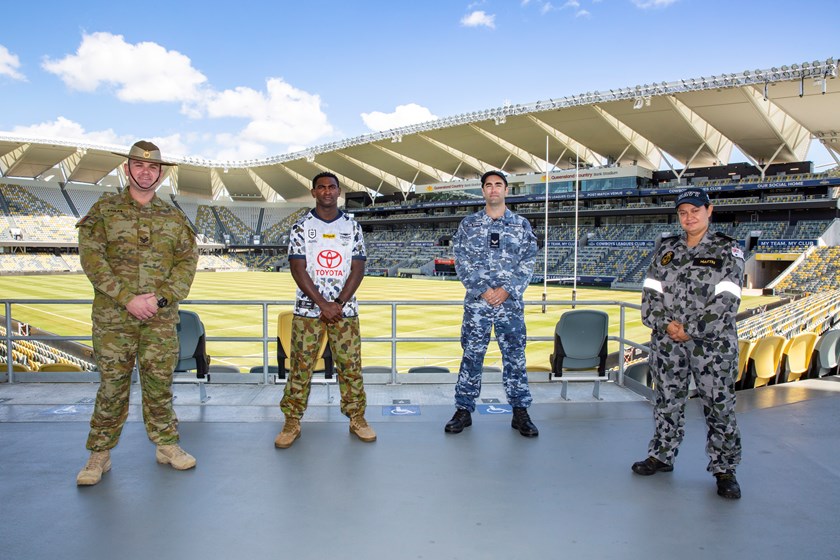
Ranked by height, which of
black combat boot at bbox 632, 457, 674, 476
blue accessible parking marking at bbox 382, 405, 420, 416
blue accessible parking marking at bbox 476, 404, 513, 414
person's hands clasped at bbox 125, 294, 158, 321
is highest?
person's hands clasped at bbox 125, 294, 158, 321

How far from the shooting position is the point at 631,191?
4831 cm

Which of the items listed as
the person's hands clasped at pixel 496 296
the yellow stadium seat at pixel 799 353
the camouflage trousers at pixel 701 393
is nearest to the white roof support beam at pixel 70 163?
the person's hands clasped at pixel 496 296

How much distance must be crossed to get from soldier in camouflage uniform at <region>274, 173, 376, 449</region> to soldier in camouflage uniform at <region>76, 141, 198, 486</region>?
31.4 inches

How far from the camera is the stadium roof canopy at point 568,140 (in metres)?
31.1

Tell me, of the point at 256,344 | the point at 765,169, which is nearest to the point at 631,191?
the point at 765,169

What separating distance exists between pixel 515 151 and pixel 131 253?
4681 centimetres

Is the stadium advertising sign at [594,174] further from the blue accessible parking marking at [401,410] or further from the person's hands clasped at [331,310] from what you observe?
the person's hands clasped at [331,310]

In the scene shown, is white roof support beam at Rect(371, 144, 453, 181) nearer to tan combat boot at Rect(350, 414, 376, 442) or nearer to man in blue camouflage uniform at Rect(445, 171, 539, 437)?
man in blue camouflage uniform at Rect(445, 171, 539, 437)

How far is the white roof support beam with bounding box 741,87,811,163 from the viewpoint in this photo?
105 feet

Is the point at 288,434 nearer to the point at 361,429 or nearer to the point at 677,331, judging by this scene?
the point at 361,429

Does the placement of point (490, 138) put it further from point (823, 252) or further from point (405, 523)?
point (405, 523)

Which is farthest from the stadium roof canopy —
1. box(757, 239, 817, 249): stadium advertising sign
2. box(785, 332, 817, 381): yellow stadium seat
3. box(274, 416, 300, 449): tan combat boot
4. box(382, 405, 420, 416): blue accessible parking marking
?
box(274, 416, 300, 449): tan combat boot

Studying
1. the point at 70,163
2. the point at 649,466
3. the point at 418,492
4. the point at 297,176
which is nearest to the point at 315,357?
the point at 418,492

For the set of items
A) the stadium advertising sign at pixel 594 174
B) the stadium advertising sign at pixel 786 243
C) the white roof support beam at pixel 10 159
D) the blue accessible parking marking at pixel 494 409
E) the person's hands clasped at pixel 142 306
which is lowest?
the blue accessible parking marking at pixel 494 409
